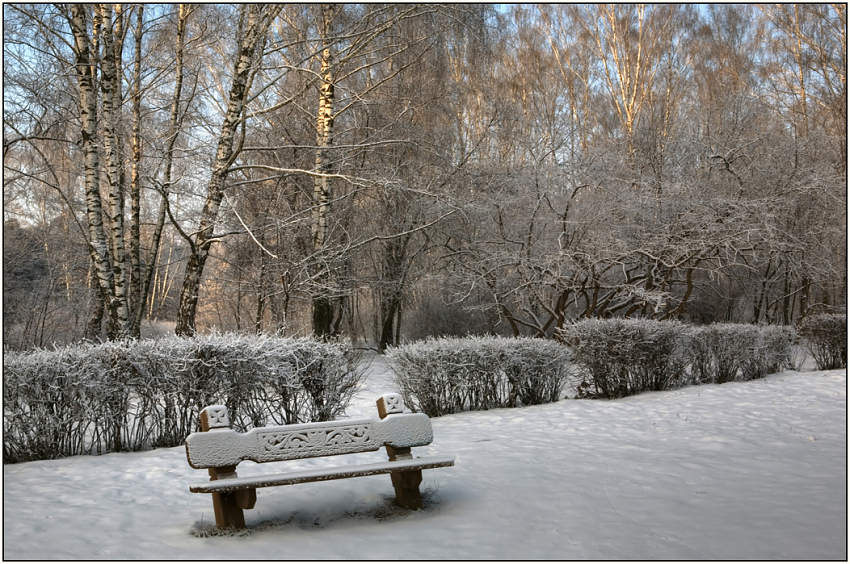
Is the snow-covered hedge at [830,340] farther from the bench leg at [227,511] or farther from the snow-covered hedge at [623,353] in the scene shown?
the bench leg at [227,511]

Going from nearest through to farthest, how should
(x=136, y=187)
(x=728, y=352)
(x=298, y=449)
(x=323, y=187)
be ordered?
(x=298, y=449) < (x=728, y=352) < (x=136, y=187) < (x=323, y=187)

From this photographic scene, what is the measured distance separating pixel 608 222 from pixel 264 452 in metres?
9.84

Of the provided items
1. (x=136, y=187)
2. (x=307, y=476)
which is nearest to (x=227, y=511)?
(x=307, y=476)

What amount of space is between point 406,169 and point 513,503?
36.8ft

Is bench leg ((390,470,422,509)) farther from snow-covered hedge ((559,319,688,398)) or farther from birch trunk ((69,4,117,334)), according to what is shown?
birch trunk ((69,4,117,334))

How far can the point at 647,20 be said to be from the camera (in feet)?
66.9

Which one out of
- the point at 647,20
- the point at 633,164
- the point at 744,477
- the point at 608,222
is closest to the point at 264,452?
the point at 744,477

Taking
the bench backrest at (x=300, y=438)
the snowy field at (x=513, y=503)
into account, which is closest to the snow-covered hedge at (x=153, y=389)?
the snowy field at (x=513, y=503)

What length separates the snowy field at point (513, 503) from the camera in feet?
10.4

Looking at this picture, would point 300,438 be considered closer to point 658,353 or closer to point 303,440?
point 303,440

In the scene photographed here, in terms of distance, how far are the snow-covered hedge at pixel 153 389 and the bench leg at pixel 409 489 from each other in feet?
6.97

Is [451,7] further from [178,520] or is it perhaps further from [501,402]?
[178,520]

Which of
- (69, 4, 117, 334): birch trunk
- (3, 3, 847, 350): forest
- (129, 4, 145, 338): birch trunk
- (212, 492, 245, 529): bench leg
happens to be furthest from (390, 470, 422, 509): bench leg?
(129, 4, 145, 338): birch trunk

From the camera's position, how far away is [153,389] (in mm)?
5367
